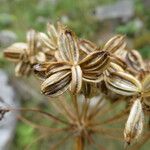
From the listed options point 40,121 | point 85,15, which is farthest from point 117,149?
point 85,15

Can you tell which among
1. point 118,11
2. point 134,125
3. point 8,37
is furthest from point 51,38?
point 118,11

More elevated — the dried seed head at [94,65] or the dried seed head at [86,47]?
the dried seed head at [86,47]

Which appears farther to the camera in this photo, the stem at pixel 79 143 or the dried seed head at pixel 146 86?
the stem at pixel 79 143

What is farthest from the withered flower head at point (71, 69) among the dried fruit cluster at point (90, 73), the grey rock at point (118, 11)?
the grey rock at point (118, 11)

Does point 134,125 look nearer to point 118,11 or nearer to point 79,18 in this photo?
point 79,18

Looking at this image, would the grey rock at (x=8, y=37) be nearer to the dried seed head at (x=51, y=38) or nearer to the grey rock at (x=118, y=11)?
the grey rock at (x=118, y=11)
